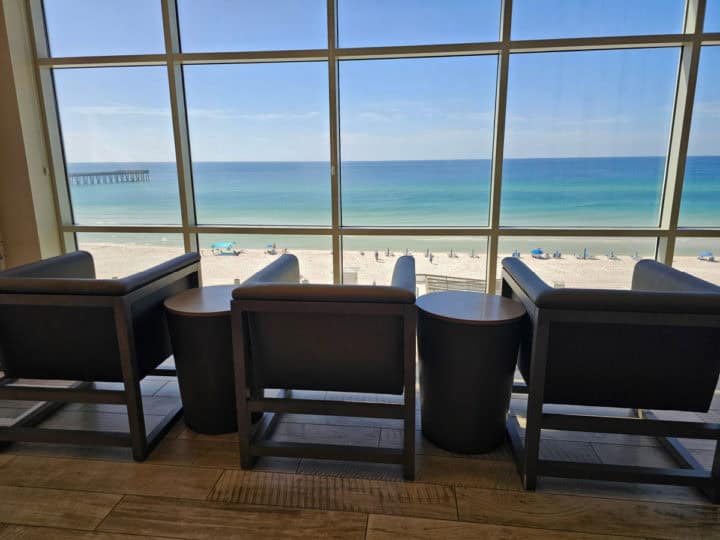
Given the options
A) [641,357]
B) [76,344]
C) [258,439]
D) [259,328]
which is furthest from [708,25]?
[76,344]

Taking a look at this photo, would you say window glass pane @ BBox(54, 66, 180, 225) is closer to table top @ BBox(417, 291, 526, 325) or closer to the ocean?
the ocean

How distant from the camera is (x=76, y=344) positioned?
195 centimetres

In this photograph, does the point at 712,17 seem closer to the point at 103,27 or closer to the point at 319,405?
the point at 319,405

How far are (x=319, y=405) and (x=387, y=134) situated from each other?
2.21 meters

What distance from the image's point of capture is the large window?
113 inches

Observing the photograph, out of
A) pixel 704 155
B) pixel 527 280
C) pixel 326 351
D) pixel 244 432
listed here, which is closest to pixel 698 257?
pixel 704 155

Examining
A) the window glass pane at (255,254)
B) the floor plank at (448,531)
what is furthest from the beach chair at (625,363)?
the window glass pane at (255,254)

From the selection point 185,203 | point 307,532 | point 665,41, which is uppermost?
point 665,41

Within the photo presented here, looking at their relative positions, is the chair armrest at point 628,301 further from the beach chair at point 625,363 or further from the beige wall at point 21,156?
the beige wall at point 21,156

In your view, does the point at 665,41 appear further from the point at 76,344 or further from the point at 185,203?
the point at 76,344

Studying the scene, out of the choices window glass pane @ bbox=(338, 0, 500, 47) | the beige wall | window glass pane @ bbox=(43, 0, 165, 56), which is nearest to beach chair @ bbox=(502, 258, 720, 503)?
window glass pane @ bbox=(338, 0, 500, 47)

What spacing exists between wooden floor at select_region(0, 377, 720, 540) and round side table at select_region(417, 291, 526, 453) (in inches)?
4.9

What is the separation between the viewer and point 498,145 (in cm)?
294

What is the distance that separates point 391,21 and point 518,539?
310cm
